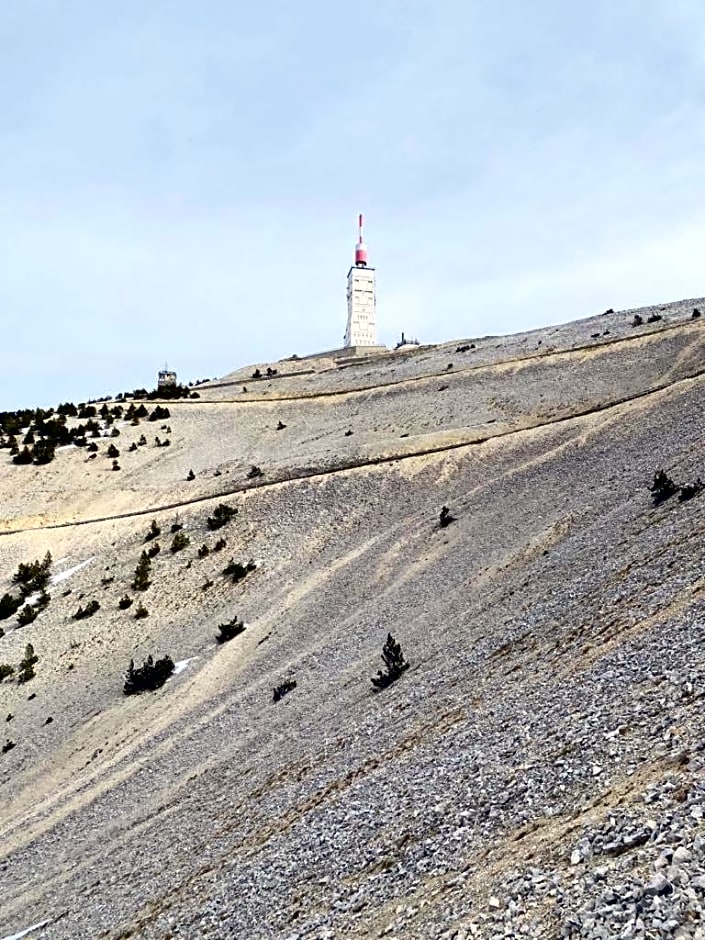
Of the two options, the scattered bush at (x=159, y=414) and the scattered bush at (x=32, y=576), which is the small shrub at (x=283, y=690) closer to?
the scattered bush at (x=32, y=576)

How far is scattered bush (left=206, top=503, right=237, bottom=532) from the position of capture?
117 feet

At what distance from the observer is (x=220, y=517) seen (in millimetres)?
35781

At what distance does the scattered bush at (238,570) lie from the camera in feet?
102

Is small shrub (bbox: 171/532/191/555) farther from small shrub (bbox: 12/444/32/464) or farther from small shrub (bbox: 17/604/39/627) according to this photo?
small shrub (bbox: 12/444/32/464)

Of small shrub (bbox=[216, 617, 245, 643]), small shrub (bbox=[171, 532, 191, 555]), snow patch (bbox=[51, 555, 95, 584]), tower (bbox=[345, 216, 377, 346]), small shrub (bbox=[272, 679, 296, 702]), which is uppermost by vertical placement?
tower (bbox=[345, 216, 377, 346])

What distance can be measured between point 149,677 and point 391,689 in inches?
438

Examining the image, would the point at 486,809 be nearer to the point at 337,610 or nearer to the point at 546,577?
the point at 546,577

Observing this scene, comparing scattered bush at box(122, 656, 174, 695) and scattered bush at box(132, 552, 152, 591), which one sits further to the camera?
scattered bush at box(132, 552, 152, 591)

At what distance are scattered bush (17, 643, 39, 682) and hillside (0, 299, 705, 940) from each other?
295 millimetres

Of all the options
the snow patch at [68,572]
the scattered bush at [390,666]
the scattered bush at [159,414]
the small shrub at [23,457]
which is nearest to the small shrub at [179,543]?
the snow patch at [68,572]

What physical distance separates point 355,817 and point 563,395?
34175 mm

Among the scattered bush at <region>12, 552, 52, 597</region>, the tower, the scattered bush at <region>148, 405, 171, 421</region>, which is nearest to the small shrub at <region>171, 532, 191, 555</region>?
the scattered bush at <region>12, 552, 52, 597</region>

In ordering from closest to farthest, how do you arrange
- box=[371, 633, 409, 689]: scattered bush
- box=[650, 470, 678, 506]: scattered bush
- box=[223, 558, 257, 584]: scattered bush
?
box=[371, 633, 409, 689]: scattered bush, box=[650, 470, 678, 506]: scattered bush, box=[223, 558, 257, 584]: scattered bush

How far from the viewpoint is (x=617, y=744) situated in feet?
31.9
